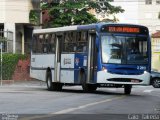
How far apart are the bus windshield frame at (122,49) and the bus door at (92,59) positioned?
1.84 feet

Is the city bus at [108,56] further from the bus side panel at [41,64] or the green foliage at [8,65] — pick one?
the green foliage at [8,65]

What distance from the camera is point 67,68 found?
31312mm

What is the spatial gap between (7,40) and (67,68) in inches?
714

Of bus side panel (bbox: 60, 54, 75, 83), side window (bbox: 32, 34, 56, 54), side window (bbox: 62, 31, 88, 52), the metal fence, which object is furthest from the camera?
the metal fence

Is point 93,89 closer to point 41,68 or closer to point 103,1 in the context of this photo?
point 41,68

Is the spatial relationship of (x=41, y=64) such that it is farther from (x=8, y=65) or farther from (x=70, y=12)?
(x=70, y=12)

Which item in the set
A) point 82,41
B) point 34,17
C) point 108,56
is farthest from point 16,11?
point 108,56

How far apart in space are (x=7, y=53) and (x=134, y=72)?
21582 millimetres

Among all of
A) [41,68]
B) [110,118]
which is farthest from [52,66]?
[110,118]

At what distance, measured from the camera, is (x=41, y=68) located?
34.7 m

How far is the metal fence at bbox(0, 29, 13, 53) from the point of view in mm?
48719

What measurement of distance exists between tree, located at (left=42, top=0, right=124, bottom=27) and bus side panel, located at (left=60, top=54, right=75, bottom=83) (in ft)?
58.9

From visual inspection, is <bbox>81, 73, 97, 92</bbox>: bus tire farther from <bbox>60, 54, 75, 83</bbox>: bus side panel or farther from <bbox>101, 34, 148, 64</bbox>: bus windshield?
<bbox>101, 34, 148, 64</bbox>: bus windshield

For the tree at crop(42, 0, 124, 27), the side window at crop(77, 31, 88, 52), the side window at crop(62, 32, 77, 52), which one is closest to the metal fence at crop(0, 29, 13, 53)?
the tree at crop(42, 0, 124, 27)
